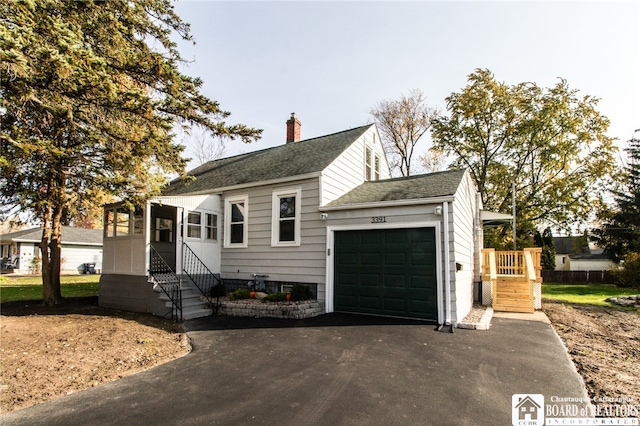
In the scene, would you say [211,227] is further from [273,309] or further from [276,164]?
[273,309]

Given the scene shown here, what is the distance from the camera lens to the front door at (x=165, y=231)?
12.0 metres

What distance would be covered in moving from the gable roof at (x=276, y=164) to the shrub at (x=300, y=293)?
3.51 m

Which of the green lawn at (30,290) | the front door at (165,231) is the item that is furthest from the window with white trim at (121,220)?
the green lawn at (30,290)

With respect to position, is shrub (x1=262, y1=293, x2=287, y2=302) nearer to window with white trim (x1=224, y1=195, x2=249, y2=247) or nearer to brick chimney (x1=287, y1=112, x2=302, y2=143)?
window with white trim (x1=224, y1=195, x2=249, y2=247)

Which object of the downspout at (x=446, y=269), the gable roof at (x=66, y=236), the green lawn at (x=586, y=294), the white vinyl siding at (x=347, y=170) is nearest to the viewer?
the downspout at (x=446, y=269)

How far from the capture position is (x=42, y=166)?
8.08m

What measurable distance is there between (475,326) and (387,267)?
2422 mm

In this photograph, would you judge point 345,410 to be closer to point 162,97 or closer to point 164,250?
point 162,97

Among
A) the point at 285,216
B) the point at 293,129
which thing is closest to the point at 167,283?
the point at 285,216

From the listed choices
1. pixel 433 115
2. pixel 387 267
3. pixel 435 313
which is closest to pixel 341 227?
pixel 387 267

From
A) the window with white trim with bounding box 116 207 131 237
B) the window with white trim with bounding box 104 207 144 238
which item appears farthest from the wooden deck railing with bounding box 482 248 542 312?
the window with white trim with bounding box 116 207 131 237

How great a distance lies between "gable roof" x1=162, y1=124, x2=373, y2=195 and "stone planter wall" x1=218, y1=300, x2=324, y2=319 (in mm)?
4008

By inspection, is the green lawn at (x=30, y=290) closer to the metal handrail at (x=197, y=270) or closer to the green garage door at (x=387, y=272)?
the metal handrail at (x=197, y=270)

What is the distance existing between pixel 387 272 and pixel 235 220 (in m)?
5.96
